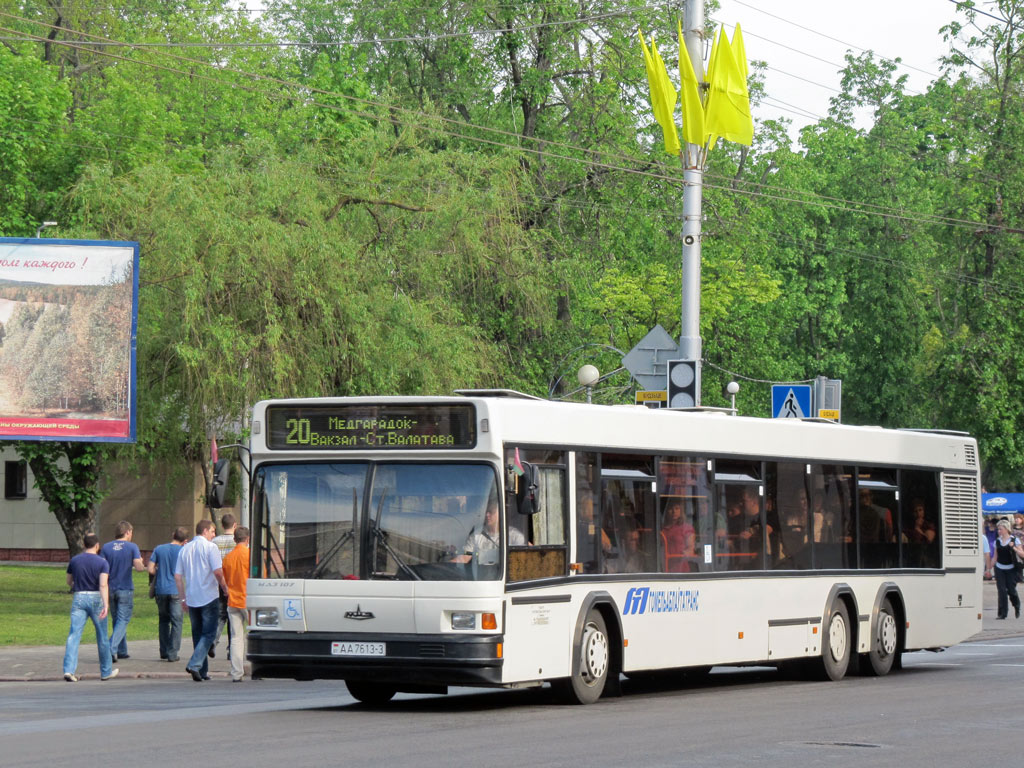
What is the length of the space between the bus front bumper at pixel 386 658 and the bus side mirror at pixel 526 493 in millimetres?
1029

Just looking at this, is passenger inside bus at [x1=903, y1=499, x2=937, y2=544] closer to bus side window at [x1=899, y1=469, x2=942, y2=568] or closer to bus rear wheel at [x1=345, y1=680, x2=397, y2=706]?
bus side window at [x1=899, y1=469, x2=942, y2=568]

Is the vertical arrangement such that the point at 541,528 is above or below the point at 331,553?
above

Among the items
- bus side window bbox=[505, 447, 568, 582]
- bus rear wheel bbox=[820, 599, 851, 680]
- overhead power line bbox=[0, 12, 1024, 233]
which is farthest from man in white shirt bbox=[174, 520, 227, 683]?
overhead power line bbox=[0, 12, 1024, 233]

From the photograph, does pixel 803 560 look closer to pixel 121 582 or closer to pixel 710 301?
pixel 121 582

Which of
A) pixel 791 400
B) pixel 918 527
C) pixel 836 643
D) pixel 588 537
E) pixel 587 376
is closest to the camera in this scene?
pixel 588 537

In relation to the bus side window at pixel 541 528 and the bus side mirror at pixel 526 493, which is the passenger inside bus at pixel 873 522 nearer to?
the bus side window at pixel 541 528

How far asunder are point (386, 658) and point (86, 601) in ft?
21.8

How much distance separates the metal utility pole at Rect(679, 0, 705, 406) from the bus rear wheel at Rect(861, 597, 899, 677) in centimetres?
388

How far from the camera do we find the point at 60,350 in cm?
2888

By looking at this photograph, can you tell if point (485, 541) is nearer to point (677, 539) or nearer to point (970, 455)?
point (677, 539)

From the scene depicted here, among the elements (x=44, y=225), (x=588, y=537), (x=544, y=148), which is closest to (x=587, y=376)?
(x=44, y=225)

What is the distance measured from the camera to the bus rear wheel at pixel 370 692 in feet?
51.3

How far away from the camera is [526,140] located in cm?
4544

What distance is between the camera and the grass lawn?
2653cm
